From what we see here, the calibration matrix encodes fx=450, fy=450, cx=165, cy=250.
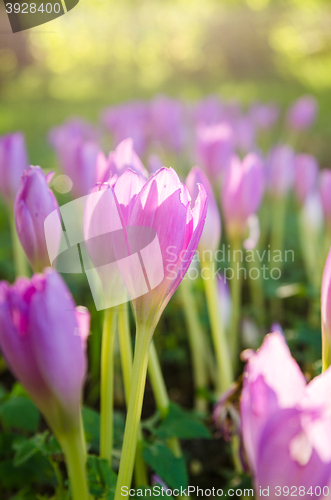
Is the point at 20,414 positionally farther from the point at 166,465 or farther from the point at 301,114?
the point at 301,114

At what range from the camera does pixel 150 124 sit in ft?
3.43

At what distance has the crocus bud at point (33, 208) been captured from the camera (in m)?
0.30

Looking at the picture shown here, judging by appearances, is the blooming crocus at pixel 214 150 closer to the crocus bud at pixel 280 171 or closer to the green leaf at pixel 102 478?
the crocus bud at pixel 280 171

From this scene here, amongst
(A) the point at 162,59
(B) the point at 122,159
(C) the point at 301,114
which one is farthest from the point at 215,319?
(A) the point at 162,59

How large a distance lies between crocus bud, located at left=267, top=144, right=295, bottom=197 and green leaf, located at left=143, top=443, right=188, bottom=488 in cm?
67

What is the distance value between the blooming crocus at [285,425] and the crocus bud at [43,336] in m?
0.08

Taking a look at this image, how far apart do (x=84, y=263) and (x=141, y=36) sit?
169 centimetres

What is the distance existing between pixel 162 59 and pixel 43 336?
278cm

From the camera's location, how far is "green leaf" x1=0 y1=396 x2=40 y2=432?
46 centimetres

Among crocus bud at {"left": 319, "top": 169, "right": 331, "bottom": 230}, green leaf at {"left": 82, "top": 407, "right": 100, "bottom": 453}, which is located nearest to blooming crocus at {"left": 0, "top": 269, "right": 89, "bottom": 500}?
green leaf at {"left": 82, "top": 407, "right": 100, "bottom": 453}

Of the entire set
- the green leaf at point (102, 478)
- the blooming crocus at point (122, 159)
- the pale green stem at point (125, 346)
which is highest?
the blooming crocus at point (122, 159)

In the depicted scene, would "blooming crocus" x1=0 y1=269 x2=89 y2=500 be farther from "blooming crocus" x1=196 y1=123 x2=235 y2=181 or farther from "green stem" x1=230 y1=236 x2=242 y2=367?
"blooming crocus" x1=196 y1=123 x2=235 y2=181

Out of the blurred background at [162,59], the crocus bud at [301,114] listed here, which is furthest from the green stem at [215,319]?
the crocus bud at [301,114]

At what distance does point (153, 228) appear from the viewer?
0.25m
